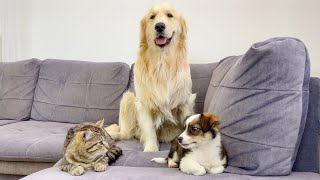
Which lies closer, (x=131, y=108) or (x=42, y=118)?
(x=131, y=108)

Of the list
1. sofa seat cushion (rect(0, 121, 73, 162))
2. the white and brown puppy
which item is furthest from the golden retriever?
the white and brown puppy

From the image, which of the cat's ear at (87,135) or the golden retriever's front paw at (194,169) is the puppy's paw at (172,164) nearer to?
the golden retriever's front paw at (194,169)

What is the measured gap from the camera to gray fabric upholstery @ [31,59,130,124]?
2.81 metres

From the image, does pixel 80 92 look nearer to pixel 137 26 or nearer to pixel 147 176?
pixel 137 26

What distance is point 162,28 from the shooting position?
2.07 m

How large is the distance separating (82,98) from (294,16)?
2100 mm

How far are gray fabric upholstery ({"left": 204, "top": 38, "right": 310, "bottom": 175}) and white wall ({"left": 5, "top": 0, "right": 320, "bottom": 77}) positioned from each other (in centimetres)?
154

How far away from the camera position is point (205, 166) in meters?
1.38

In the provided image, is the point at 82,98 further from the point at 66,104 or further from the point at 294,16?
the point at 294,16

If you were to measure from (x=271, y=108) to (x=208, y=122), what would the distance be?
280 mm

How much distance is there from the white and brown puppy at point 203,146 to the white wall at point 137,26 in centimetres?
166

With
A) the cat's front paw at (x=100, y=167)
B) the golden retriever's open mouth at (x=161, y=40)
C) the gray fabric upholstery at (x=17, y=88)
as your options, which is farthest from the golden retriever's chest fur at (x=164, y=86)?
the gray fabric upholstery at (x=17, y=88)

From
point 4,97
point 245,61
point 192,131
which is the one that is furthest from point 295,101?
point 4,97

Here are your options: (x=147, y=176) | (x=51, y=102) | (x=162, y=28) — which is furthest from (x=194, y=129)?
(x=51, y=102)
